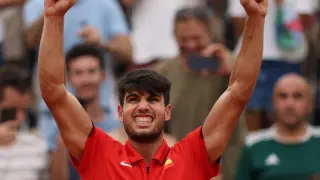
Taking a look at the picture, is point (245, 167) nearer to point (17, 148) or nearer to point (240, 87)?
point (17, 148)

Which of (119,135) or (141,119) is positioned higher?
(141,119)

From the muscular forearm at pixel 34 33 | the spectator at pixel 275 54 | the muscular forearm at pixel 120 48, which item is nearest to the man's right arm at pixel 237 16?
the spectator at pixel 275 54

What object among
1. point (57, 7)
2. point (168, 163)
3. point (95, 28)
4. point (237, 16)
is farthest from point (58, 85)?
point (237, 16)

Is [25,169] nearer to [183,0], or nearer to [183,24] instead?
[183,24]

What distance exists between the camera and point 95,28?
829cm

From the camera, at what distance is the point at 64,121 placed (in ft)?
16.5

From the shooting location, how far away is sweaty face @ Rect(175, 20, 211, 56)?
7.74 metres

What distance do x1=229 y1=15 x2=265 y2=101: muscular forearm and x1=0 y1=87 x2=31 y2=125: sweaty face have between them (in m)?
3.34

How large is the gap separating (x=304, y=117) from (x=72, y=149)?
3296 mm

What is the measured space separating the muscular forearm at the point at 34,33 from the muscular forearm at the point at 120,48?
2.08ft

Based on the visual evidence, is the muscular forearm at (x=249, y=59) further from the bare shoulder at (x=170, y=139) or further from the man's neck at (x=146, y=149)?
the bare shoulder at (x=170, y=139)

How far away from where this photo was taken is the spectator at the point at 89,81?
301 inches

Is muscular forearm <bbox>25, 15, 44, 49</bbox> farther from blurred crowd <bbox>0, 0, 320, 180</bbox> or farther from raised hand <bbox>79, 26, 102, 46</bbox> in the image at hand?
raised hand <bbox>79, 26, 102, 46</bbox>

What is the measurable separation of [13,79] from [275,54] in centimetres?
249
